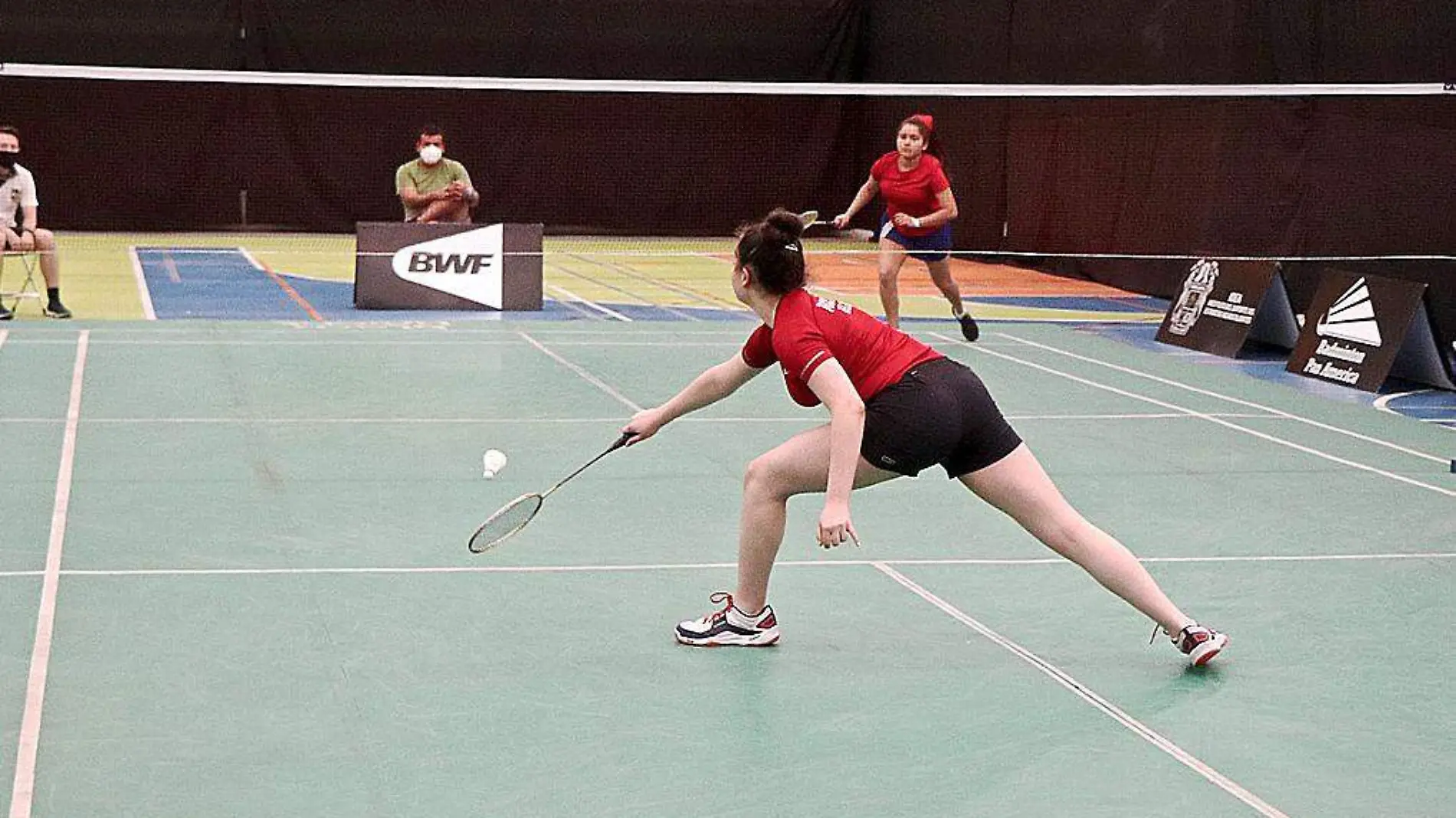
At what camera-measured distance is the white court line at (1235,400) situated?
9648 mm

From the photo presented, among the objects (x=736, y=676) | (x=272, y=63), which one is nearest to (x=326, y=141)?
(x=272, y=63)

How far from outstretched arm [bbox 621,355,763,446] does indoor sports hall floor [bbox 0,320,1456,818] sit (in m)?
0.70

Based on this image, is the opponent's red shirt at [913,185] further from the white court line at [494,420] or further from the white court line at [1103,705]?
the white court line at [1103,705]

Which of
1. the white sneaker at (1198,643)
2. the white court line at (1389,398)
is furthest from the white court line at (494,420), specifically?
the white sneaker at (1198,643)

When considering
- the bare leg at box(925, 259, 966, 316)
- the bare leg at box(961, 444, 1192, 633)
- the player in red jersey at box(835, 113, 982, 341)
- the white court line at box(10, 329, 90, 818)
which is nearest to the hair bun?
the bare leg at box(961, 444, 1192, 633)

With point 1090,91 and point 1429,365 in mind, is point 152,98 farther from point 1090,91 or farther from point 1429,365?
point 1429,365

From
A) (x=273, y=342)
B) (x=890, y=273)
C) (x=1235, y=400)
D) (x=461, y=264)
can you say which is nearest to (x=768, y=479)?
(x=1235, y=400)

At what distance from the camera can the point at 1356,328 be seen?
12688 millimetres

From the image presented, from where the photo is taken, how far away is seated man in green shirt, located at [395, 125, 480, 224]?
1638cm

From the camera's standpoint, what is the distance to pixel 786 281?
16.5 feet

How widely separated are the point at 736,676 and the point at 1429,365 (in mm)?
8399

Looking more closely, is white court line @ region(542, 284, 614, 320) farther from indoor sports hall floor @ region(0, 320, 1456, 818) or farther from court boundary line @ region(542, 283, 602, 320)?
indoor sports hall floor @ region(0, 320, 1456, 818)

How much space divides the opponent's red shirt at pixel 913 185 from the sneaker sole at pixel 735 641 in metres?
7.40

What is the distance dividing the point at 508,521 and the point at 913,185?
740 cm
